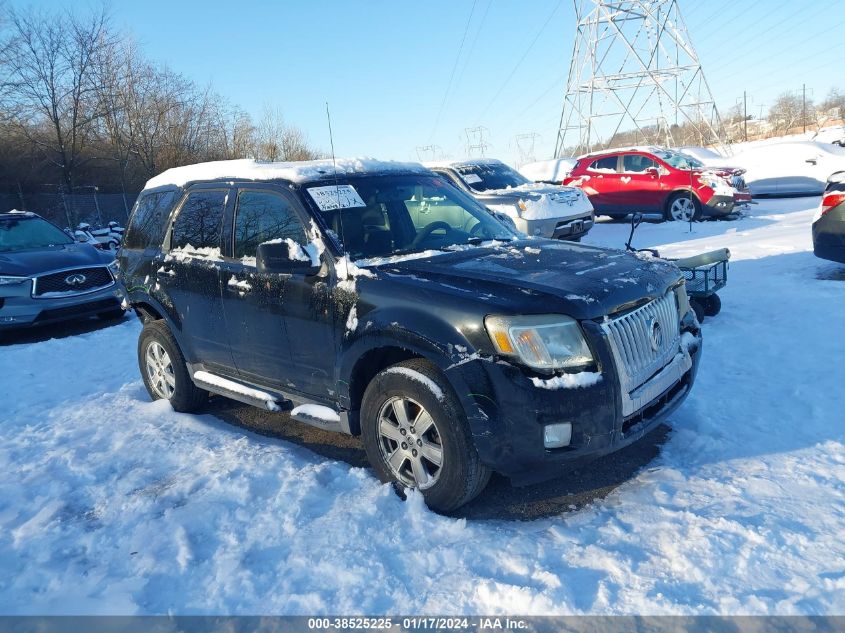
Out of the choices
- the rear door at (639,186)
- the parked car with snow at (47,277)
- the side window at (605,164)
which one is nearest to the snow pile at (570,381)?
the parked car with snow at (47,277)

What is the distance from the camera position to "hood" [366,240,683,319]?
301 cm

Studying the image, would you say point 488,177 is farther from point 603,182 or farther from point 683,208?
point 683,208

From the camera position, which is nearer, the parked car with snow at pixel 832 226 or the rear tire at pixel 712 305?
the rear tire at pixel 712 305

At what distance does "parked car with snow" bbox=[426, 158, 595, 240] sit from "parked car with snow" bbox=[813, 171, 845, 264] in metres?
A: 4.12

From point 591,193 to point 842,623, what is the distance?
1428cm

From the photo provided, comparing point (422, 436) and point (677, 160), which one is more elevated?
point (677, 160)

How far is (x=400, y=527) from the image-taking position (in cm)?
311

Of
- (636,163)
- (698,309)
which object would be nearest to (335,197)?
(698,309)

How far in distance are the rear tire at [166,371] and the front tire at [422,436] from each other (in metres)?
2.09

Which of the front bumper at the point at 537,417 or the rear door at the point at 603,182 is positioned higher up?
the rear door at the point at 603,182

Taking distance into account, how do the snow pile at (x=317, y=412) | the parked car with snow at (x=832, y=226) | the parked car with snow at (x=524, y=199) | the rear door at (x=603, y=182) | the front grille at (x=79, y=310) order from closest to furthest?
1. the snow pile at (x=317, y=412)
2. the parked car with snow at (x=832, y=226)
3. the front grille at (x=79, y=310)
4. the parked car with snow at (x=524, y=199)
5. the rear door at (x=603, y=182)

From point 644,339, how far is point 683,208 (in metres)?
12.3

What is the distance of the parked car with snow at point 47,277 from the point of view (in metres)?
7.96

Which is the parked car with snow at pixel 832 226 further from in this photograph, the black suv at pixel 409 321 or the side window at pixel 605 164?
the side window at pixel 605 164
